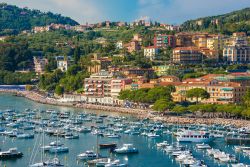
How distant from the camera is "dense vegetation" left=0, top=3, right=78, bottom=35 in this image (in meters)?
121

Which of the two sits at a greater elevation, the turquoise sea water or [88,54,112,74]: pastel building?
[88,54,112,74]: pastel building

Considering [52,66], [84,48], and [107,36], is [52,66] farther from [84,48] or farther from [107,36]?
[107,36]

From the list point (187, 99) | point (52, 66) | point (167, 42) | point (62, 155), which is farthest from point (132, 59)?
point (62, 155)

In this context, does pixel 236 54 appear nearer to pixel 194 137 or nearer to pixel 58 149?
pixel 194 137

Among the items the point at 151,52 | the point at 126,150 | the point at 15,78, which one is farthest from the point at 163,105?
the point at 15,78

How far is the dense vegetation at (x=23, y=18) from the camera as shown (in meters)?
121

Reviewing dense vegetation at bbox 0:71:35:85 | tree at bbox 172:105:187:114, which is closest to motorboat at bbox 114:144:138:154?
tree at bbox 172:105:187:114

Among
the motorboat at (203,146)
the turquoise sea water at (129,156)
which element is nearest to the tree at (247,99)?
the turquoise sea water at (129,156)

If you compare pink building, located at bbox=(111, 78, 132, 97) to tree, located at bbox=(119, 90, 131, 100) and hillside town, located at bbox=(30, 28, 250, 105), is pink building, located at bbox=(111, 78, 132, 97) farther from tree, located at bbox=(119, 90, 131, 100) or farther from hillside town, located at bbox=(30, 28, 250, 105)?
tree, located at bbox=(119, 90, 131, 100)

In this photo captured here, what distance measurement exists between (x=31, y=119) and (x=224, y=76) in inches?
601

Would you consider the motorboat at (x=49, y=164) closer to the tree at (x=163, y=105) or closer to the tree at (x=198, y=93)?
the tree at (x=163, y=105)

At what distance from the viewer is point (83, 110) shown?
158 ft

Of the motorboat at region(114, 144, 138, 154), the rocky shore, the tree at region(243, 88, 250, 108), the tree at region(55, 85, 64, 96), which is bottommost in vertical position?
the motorboat at region(114, 144, 138, 154)

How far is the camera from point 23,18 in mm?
128375
